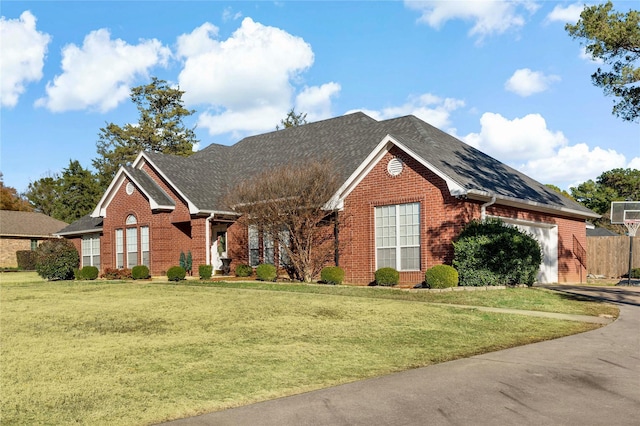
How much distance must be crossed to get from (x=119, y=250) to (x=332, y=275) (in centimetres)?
1491

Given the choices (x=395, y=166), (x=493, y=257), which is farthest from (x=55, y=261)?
(x=493, y=257)

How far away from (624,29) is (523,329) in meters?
12.5

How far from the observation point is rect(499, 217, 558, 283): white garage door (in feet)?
78.6

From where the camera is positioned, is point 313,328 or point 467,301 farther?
point 467,301

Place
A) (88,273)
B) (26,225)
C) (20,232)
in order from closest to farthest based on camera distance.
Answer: (88,273) → (20,232) → (26,225)

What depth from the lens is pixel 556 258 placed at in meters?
25.8

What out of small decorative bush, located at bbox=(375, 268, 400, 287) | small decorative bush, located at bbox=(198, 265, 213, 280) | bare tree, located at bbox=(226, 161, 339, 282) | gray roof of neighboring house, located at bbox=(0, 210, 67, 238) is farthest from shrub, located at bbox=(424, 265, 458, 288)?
gray roof of neighboring house, located at bbox=(0, 210, 67, 238)

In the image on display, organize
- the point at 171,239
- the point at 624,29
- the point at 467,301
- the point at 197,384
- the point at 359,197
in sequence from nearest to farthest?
1. the point at 197,384
2. the point at 467,301
3. the point at 624,29
4. the point at 359,197
5. the point at 171,239

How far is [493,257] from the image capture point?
689 inches

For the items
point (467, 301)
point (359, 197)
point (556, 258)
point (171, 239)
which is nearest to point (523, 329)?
point (467, 301)

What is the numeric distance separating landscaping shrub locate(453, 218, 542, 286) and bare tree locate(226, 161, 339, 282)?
5672 mm

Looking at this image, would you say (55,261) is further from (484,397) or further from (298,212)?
(484,397)

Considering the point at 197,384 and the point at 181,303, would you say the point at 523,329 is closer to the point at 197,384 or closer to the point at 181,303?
the point at 197,384

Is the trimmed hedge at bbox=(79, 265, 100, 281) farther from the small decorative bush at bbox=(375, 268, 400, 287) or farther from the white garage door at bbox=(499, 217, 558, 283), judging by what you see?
the white garage door at bbox=(499, 217, 558, 283)
